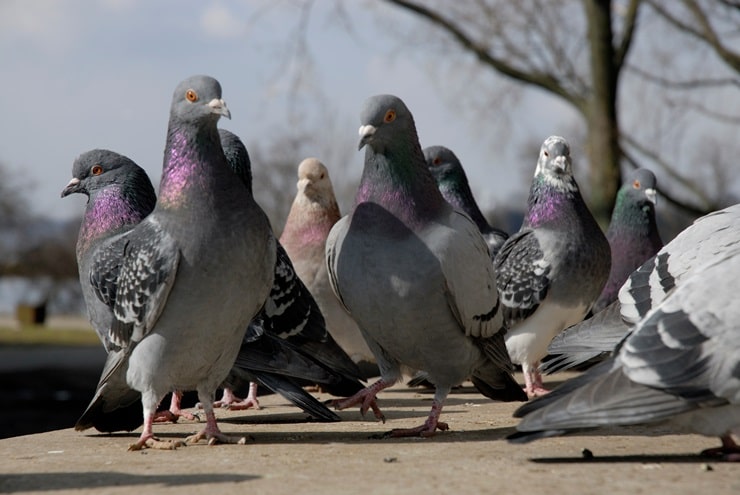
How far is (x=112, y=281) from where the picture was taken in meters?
4.61

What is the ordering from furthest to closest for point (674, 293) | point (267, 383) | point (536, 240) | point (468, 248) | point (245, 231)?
point (536, 240), point (267, 383), point (468, 248), point (245, 231), point (674, 293)

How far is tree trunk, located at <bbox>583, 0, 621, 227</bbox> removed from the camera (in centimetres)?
1225

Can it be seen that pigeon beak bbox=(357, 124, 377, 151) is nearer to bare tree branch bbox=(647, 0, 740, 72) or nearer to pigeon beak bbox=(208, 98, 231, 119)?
pigeon beak bbox=(208, 98, 231, 119)

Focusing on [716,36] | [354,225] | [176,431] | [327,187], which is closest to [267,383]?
[176,431]

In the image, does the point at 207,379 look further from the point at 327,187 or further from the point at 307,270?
the point at 327,187

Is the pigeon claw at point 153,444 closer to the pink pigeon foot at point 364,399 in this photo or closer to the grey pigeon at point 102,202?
the grey pigeon at point 102,202

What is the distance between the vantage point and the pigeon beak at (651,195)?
7.64 meters

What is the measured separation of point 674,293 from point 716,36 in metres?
11.2

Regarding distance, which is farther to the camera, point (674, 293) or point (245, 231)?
Answer: point (245, 231)

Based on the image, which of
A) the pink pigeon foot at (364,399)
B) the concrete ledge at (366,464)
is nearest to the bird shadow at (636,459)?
the concrete ledge at (366,464)

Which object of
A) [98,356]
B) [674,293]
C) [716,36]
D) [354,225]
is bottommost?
[98,356]

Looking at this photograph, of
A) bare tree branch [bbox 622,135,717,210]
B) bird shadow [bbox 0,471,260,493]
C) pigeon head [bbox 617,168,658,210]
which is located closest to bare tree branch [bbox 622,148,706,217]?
bare tree branch [bbox 622,135,717,210]

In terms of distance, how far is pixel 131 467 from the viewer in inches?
148

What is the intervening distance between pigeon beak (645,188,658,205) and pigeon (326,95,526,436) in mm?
3183
